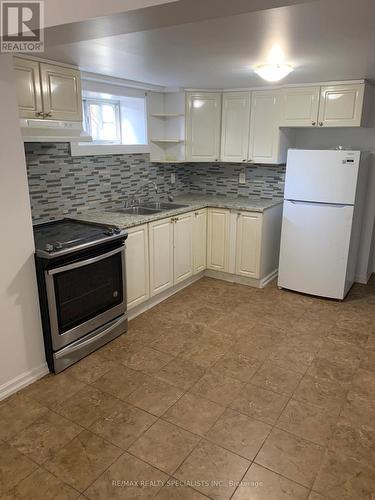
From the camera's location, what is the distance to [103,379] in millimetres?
2586

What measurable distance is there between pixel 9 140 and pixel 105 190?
162 cm

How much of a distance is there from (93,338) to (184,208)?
1670mm

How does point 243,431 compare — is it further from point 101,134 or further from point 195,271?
point 101,134

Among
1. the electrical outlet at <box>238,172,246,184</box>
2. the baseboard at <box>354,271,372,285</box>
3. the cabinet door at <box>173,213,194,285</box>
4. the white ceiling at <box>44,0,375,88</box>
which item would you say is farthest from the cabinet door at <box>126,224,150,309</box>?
the baseboard at <box>354,271,372,285</box>

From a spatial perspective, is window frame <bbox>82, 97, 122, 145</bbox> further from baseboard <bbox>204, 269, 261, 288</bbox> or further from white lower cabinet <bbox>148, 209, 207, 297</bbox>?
baseboard <bbox>204, 269, 261, 288</bbox>

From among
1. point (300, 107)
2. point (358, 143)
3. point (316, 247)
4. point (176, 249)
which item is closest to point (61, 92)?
point (176, 249)

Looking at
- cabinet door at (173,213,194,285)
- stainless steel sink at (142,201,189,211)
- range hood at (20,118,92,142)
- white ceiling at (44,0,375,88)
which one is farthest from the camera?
stainless steel sink at (142,201,189,211)

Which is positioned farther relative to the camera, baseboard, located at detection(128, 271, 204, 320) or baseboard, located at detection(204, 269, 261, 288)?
baseboard, located at detection(204, 269, 261, 288)

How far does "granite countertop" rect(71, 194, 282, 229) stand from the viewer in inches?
129

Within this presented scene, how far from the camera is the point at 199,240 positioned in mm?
4238

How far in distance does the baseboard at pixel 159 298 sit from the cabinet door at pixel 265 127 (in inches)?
60.0

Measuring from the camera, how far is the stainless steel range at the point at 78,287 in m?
2.49

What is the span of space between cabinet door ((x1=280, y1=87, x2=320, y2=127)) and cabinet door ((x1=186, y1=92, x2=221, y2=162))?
75cm

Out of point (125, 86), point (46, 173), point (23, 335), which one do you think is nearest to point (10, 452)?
point (23, 335)
